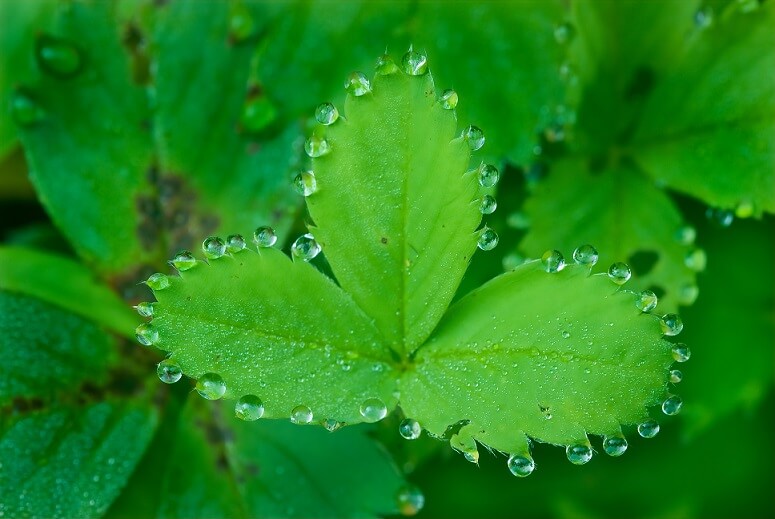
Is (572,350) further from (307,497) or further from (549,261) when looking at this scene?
(307,497)

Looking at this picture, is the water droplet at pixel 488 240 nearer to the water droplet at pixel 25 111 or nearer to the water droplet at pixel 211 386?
the water droplet at pixel 211 386

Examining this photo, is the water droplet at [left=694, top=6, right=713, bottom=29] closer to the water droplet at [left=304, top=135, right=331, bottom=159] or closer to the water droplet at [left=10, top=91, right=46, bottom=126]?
the water droplet at [left=304, top=135, right=331, bottom=159]

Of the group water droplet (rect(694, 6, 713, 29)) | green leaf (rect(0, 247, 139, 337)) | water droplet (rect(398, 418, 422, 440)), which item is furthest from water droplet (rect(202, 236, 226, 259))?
water droplet (rect(694, 6, 713, 29))

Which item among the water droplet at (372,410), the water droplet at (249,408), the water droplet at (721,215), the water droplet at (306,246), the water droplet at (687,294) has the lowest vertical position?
the water droplet at (249,408)

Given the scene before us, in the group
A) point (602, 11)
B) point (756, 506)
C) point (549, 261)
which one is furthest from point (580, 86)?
point (756, 506)

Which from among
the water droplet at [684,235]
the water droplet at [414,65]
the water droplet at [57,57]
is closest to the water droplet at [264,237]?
the water droplet at [414,65]
